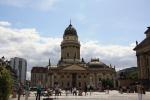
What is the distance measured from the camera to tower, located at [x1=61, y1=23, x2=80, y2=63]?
6166 inches

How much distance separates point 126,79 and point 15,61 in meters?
61.6

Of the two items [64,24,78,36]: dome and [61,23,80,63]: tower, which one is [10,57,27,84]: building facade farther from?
[64,24,78,36]: dome

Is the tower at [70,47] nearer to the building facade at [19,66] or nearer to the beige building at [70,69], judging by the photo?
the beige building at [70,69]

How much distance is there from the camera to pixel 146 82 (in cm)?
7731

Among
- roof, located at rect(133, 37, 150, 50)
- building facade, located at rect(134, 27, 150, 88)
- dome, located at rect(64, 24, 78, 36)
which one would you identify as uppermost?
dome, located at rect(64, 24, 78, 36)

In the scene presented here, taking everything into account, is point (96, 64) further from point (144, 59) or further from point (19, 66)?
point (144, 59)

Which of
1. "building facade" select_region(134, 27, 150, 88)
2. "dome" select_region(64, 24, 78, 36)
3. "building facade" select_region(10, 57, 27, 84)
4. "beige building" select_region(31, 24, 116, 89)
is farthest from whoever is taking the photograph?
"dome" select_region(64, 24, 78, 36)

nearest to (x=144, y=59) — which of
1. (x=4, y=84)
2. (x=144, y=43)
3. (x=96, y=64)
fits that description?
(x=144, y=43)

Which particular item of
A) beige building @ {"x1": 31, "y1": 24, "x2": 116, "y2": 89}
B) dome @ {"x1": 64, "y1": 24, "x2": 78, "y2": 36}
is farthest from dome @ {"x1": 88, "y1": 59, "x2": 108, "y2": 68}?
dome @ {"x1": 64, "y1": 24, "x2": 78, "y2": 36}

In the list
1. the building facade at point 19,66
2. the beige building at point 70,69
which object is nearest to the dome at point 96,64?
the beige building at point 70,69

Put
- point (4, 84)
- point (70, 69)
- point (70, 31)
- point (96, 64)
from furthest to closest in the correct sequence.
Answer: point (96, 64) → point (70, 31) → point (70, 69) → point (4, 84)

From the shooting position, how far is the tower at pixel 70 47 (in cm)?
15662

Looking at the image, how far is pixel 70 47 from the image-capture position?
15600cm

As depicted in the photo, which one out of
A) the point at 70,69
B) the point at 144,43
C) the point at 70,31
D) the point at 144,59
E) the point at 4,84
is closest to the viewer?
the point at 4,84
